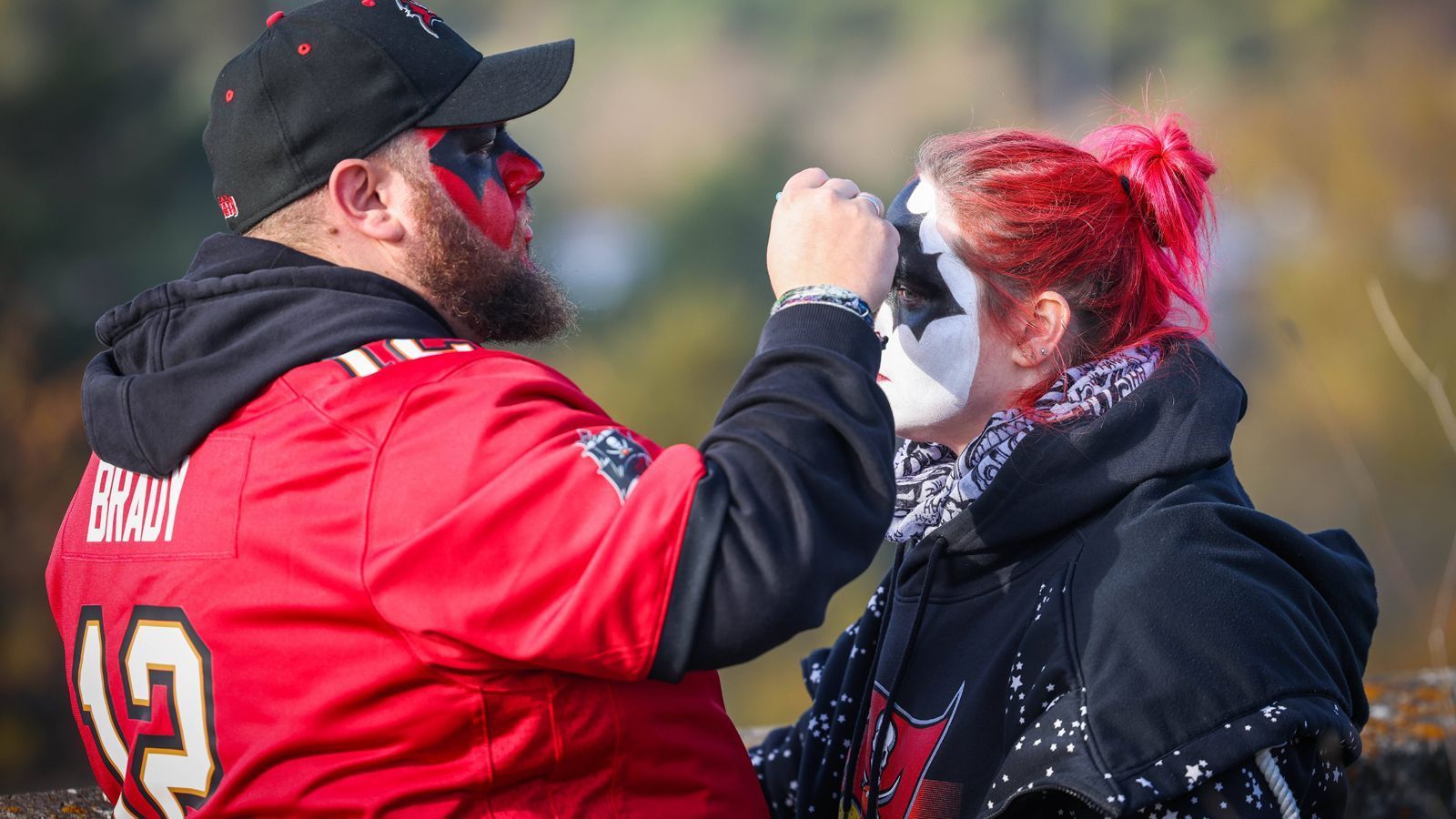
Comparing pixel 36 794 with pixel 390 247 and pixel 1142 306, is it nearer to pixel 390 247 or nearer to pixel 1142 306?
pixel 390 247

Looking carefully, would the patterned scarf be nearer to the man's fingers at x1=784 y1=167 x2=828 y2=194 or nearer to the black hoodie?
the black hoodie

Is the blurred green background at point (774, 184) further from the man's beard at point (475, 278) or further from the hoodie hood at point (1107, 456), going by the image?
the man's beard at point (475, 278)

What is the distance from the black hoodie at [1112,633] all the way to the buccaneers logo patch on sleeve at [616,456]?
27.9 inches

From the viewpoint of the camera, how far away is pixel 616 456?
1493mm

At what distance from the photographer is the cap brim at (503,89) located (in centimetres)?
183

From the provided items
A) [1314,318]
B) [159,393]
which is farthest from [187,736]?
[1314,318]

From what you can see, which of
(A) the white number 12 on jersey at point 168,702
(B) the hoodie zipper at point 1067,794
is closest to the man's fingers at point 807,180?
(B) the hoodie zipper at point 1067,794

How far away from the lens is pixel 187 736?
1595mm

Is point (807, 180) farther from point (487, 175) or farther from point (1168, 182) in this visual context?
point (1168, 182)

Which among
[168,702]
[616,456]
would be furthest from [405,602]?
[168,702]

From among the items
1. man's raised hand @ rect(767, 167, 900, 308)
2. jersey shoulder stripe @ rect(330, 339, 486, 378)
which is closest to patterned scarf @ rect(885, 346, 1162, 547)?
man's raised hand @ rect(767, 167, 900, 308)

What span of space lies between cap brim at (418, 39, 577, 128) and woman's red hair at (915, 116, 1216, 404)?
0.77m

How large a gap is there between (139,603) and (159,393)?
0.90 feet

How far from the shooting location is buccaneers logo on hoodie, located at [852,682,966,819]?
1.97 m
